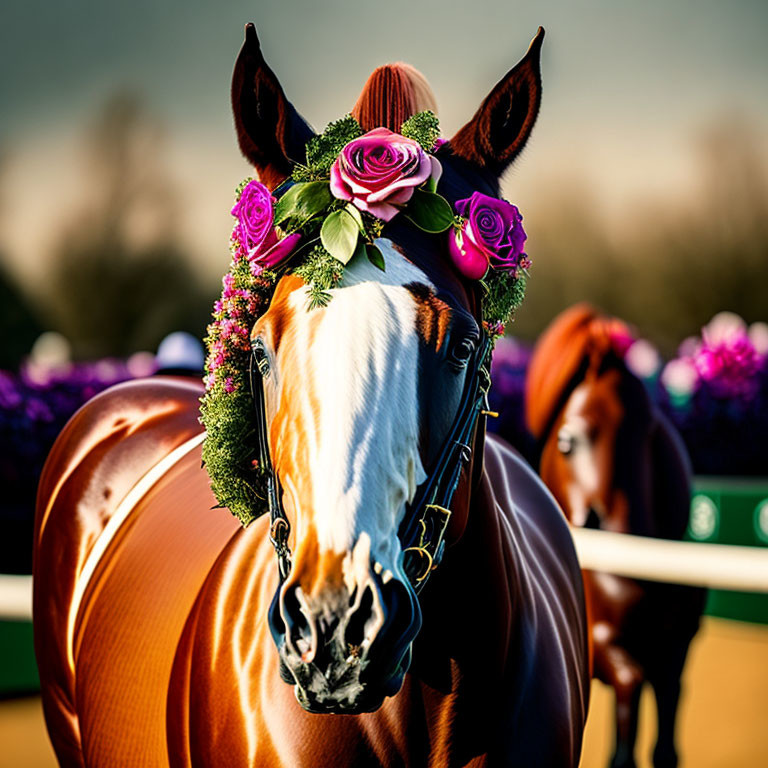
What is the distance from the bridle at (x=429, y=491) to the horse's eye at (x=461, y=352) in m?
0.07

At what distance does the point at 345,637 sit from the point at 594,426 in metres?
2.94

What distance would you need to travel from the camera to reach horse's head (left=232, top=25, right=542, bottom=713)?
3.94 ft

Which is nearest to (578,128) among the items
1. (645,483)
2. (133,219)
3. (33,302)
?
(133,219)

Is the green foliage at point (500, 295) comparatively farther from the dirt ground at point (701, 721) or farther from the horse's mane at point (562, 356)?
the dirt ground at point (701, 721)

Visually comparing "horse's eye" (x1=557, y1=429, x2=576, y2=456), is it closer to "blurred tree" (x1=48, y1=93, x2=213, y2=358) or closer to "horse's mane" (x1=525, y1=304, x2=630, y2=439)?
"horse's mane" (x1=525, y1=304, x2=630, y2=439)

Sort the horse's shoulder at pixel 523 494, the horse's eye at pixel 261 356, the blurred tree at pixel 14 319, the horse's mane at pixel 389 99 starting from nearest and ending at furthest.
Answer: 1. the horse's eye at pixel 261 356
2. the horse's mane at pixel 389 99
3. the horse's shoulder at pixel 523 494
4. the blurred tree at pixel 14 319

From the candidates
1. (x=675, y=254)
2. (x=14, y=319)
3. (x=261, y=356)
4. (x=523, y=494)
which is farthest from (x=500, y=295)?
(x=675, y=254)

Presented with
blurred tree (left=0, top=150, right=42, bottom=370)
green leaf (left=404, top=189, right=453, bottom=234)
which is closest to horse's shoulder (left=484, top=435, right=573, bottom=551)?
green leaf (left=404, top=189, right=453, bottom=234)

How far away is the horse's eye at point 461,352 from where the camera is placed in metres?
1.44

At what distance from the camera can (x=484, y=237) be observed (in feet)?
5.06

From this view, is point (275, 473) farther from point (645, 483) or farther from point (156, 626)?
point (645, 483)

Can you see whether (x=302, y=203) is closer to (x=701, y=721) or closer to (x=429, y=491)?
(x=429, y=491)

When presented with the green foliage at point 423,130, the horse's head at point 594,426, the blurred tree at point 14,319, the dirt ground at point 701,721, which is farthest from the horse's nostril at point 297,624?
the blurred tree at point 14,319

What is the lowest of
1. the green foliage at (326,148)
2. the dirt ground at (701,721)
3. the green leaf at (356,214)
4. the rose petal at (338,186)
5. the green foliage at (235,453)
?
the dirt ground at (701,721)
